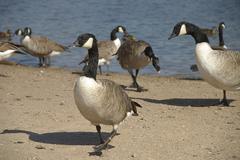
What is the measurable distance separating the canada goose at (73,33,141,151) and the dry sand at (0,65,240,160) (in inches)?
17.8

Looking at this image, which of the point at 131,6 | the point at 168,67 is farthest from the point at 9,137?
the point at 131,6

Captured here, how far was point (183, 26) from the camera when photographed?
11.1m

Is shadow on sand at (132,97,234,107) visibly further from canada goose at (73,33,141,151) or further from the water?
the water

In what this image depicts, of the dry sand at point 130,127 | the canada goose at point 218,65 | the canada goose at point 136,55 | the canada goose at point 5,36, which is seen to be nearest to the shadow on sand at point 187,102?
the dry sand at point 130,127

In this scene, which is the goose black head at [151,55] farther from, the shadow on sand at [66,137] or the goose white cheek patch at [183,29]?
the shadow on sand at [66,137]

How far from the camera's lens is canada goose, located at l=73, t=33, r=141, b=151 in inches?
295

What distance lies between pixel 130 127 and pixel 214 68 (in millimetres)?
2288

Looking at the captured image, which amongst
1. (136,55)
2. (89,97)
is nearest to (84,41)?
(89,97)

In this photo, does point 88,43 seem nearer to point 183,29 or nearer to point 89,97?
point 89,97

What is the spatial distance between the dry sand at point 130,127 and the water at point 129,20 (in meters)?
4.47

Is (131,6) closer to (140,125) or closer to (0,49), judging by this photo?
(0,49)

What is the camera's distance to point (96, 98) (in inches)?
296

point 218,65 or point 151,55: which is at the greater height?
point 218,65

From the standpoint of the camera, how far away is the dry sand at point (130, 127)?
25.1 feet
